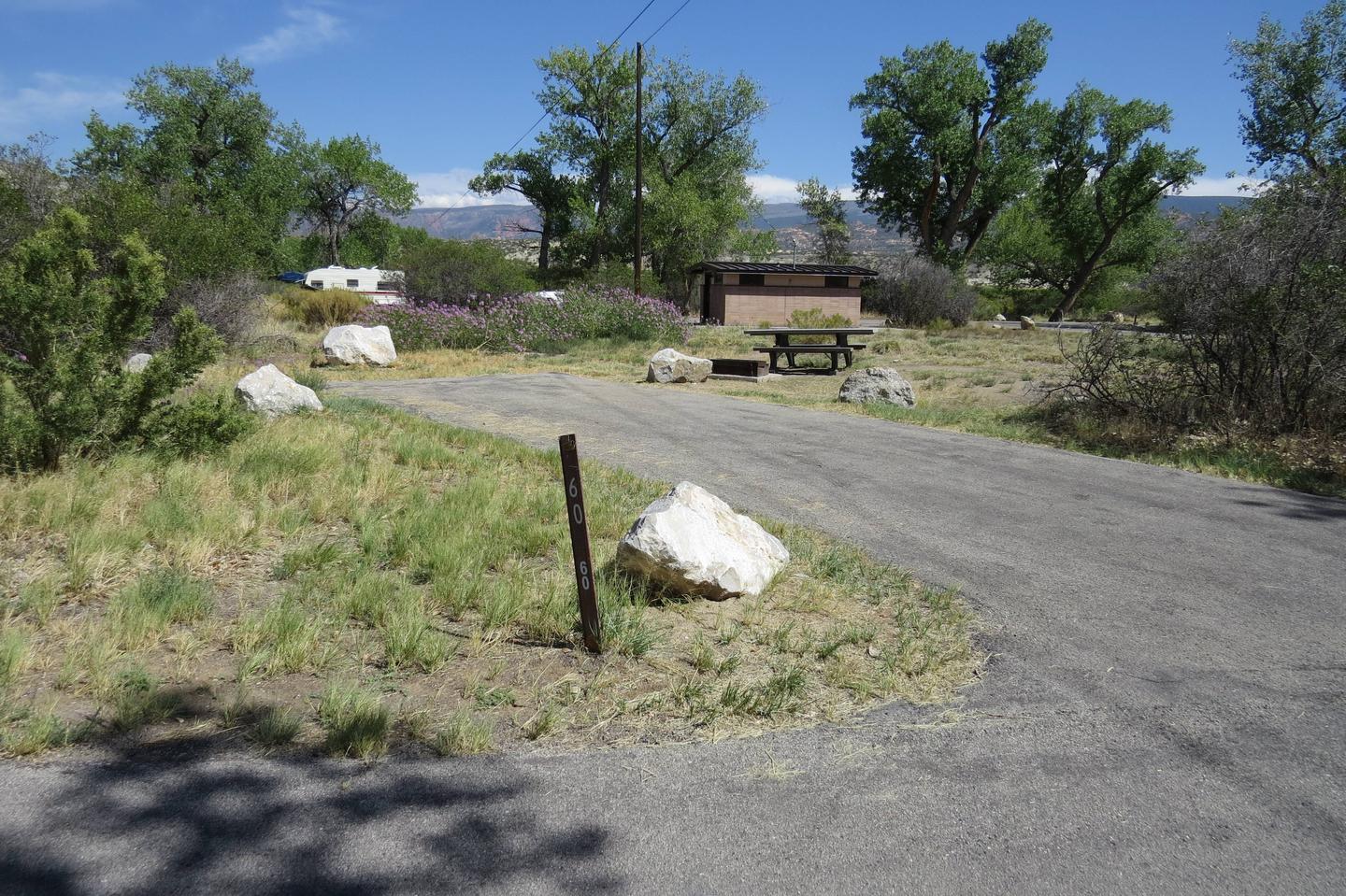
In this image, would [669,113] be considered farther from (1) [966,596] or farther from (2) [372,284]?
(1) [966,596]

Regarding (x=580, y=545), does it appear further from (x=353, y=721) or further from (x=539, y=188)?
(x=539, y=188)

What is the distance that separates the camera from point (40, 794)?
108 inches

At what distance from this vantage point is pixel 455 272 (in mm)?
27016

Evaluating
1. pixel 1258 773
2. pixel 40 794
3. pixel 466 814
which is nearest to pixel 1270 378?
pixel 1258 773

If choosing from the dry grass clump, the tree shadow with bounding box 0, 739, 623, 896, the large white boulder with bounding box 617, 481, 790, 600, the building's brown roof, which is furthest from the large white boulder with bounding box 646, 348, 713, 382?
the building's brown roof

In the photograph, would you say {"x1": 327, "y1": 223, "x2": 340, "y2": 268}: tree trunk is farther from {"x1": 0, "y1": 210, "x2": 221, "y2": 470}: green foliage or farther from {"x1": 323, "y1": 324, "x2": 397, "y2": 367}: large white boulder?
{"x1": 0, "y1": 210, "x2": 221, "y2": 470}: green foliage

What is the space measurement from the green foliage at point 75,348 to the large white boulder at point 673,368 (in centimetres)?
1056

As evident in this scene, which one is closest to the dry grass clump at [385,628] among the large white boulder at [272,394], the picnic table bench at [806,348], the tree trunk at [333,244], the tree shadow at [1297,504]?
the large white boulder at [272,394]

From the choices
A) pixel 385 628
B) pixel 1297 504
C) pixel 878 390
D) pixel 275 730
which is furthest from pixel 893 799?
pixel 878 390

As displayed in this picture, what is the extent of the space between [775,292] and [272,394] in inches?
1344

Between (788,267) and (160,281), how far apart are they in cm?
3841

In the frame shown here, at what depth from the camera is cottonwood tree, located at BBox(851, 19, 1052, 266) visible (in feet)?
170

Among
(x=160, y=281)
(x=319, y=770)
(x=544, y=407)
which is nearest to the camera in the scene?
(x=319, y=770)

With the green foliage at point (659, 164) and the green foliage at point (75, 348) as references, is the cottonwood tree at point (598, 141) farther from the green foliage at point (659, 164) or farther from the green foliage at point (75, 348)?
the green foliage at point (75, 348)
